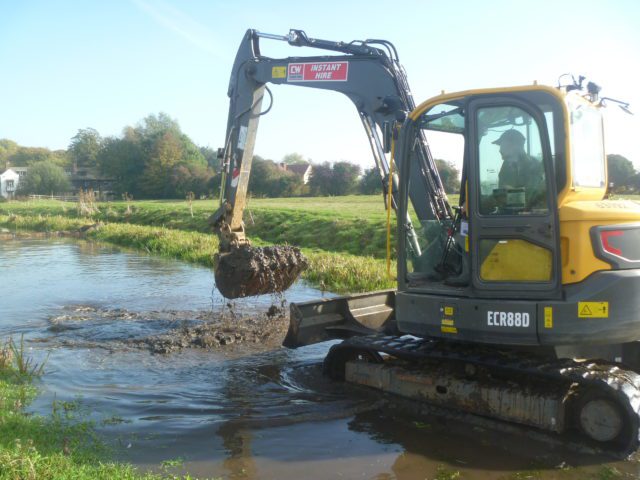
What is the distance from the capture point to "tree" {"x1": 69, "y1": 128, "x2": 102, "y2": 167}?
3465 inches

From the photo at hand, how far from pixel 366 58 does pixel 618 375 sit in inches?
175

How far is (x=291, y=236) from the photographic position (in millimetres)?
22500

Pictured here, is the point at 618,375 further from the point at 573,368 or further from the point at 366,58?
the point at 366,58

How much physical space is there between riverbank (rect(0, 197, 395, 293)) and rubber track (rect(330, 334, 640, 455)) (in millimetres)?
4678

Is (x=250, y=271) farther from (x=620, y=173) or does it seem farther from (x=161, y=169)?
(x=161, y=169)

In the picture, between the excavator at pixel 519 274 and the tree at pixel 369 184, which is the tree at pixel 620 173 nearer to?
the excavator at pixel 519 274

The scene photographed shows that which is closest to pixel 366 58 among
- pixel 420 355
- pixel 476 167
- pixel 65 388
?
pixel 476 167

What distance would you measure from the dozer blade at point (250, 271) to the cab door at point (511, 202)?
13.3ft

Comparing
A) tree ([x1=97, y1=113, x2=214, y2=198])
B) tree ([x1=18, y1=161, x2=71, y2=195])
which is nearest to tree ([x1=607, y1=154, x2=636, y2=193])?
tree ([x1=97, y1=113, x2=214, y2=198])

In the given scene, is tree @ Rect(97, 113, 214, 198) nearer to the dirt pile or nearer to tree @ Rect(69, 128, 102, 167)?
tree @ Rect(69, 128, 102, 167)

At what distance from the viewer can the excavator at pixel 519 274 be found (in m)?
4.70

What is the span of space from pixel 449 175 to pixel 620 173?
7.79 feet

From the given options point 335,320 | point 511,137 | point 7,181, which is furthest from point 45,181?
point 511,137

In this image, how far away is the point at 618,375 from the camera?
4824mm
